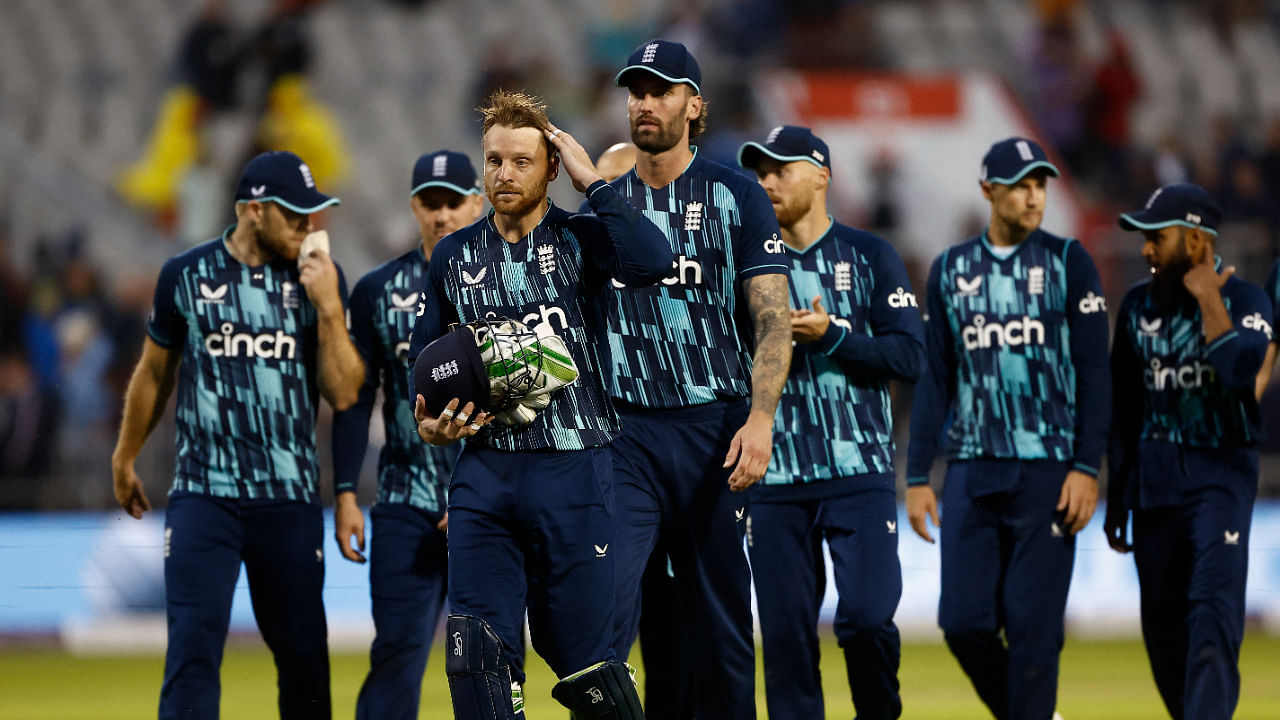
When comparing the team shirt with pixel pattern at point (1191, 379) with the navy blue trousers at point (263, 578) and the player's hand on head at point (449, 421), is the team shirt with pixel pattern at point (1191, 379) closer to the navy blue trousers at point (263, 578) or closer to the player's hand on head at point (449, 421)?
the player's hand on head at point (449, 421)

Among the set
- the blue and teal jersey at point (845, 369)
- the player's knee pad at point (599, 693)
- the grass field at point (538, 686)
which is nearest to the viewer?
the player's knee pad at point (599, 693)

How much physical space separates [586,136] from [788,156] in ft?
39.7

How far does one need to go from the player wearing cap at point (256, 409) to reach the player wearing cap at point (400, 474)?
0.89 ft

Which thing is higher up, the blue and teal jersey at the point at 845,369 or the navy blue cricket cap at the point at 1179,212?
the navy blue cricket cap at the point at 1179,212

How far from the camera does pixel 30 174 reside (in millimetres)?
18812

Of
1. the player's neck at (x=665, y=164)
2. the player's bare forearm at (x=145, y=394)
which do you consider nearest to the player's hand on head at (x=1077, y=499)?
the player's neck at (x=665, y=164)

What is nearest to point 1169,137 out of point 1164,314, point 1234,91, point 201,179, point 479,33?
point 1234,91

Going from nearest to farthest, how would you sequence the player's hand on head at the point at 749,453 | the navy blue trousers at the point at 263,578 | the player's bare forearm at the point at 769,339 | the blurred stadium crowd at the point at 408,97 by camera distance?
the player's hand on head at the point at 749,453, the player's bare forearm at the point at 769,339, the navy blue trousers at the point at 263,578, the blurred stadium crowd at the point at 408,97

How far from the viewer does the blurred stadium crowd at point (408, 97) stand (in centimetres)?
1803

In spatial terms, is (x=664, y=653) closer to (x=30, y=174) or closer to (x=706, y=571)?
(x=706, y=571)

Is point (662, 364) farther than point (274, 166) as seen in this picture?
No

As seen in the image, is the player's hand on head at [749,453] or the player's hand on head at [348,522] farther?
the player's hand on head at [348,522]

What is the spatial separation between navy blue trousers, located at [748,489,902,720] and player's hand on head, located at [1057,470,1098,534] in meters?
0.91

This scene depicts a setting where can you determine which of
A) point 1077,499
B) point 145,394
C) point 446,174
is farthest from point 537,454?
point 1077,499
